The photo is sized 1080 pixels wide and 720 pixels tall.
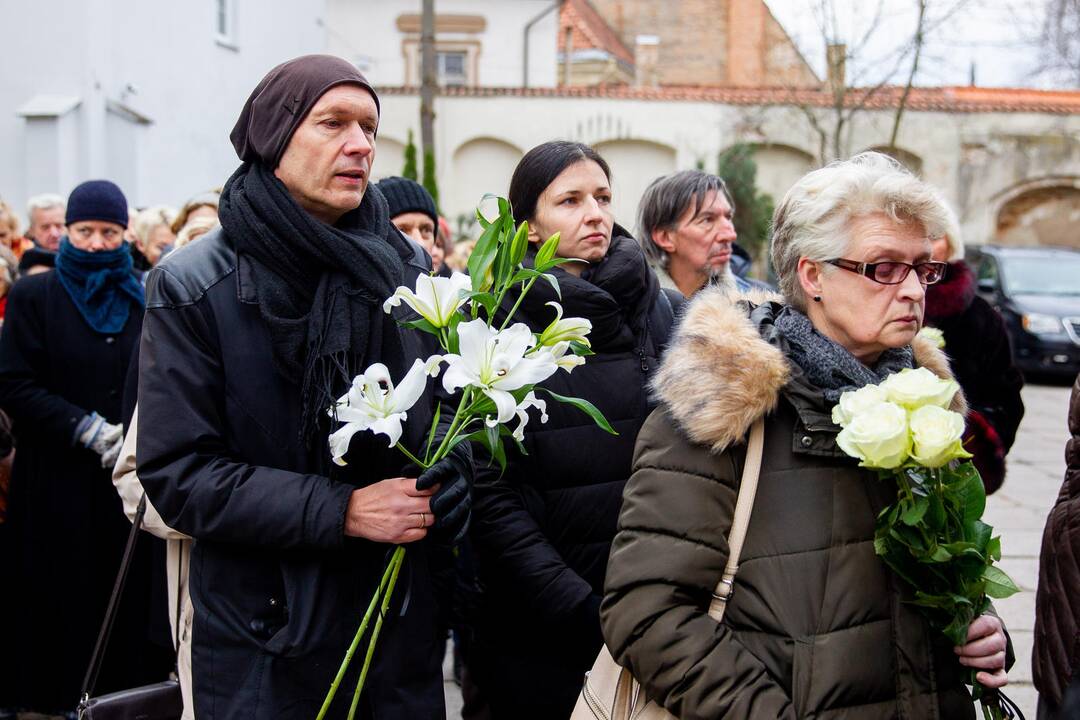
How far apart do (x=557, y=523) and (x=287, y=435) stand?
91 centimetres

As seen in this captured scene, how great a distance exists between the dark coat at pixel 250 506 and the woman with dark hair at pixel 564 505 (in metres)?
0.52

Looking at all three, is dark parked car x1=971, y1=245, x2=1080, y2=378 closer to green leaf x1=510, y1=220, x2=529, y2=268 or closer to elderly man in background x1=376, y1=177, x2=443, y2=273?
elderly man in background x1=376, y1=177, x2=443, y2=273

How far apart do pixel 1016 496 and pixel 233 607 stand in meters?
7.94

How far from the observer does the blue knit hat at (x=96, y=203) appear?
493cm

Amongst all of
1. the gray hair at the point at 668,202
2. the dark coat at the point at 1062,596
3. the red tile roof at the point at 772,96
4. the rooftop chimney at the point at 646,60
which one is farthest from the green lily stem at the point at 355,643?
the rooftop chimney at the point at 646,60

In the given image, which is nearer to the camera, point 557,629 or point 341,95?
point 341,95

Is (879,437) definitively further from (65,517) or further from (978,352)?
(65,517)

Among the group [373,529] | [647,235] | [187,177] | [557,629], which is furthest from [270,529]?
[187,177]

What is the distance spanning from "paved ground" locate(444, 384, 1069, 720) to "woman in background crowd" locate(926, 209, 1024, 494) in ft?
4.55

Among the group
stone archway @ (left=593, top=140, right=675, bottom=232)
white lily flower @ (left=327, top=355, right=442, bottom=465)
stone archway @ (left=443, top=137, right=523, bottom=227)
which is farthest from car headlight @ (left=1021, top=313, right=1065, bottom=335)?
white lily flower @ (left=327, top=355, right=442, bottom=465)

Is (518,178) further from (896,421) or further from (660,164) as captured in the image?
(660,164)

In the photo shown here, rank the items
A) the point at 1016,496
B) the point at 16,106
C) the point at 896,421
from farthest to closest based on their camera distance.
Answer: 1. the point at 16,106
2. the point at 1016,496
3. the point at 896,421

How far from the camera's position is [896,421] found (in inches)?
79.0

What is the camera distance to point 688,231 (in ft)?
14.2
